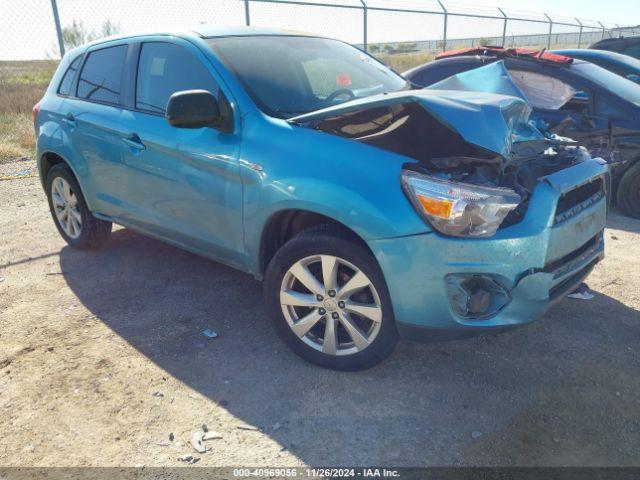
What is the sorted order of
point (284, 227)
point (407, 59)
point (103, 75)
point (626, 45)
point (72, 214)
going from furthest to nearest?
point (407, 59), point (626, 45), point (72, 214), point (103, 75), point (284, 227)

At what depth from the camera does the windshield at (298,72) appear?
3281mm

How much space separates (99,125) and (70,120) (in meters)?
0.51

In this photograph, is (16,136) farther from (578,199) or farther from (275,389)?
(578,199)

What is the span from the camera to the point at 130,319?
3.66m

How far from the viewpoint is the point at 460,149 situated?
2.89m

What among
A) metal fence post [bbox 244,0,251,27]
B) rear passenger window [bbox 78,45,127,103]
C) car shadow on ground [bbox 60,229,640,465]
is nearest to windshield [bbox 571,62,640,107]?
car shadow on ground [bbox 60,229,640,465]

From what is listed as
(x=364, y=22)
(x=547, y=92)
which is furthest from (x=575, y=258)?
(x=364, y=22)

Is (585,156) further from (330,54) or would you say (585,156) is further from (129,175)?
(129,175)

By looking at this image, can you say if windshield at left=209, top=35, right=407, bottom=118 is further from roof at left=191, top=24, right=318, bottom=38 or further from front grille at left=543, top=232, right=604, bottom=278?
front grille at left=543, top=232, right=604, bottom=278

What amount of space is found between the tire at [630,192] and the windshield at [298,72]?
2.77 m

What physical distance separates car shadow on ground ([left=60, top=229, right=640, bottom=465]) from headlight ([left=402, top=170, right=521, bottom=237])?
2.90ft

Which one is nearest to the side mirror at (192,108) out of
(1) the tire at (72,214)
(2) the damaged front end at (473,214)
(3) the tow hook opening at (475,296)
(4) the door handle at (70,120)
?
(2) the damaged front end at (473,214)

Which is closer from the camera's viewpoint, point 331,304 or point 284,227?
point 331,304

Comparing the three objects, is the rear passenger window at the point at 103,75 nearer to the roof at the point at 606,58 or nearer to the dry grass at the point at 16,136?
the roof at the point at 606,58
